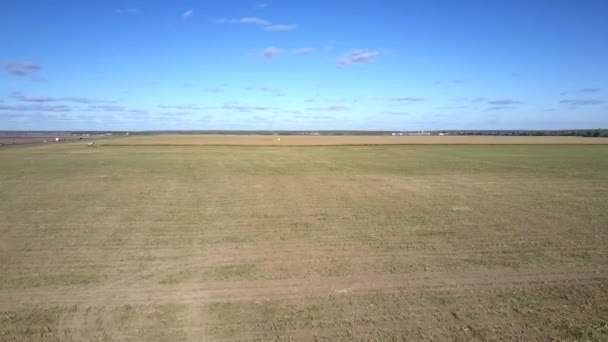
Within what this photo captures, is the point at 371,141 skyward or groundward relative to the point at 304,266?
skyward

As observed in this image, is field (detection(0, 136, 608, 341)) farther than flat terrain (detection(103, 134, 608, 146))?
No

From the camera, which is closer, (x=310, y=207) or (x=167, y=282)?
(x=167, y=282)

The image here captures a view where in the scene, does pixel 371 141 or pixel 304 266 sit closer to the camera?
pixel 304 266

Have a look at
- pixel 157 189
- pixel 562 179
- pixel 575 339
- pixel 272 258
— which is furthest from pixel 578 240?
pixel 157 189

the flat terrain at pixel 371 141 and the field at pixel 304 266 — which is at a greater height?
the flat terrain at pixel 371 141

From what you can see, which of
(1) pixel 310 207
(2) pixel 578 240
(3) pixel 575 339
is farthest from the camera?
(1) pixel 310 207

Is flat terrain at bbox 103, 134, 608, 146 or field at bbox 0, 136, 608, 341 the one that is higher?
flat terrain at bbox 103, 134, 608, 146

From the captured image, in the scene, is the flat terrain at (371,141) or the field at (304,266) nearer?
the field at (304,266)

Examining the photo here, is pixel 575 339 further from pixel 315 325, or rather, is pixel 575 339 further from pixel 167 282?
pixel 167 282
